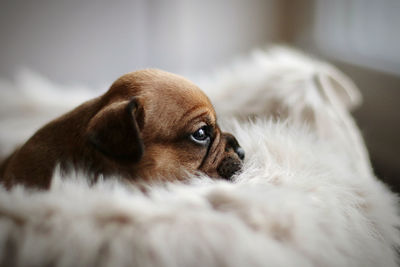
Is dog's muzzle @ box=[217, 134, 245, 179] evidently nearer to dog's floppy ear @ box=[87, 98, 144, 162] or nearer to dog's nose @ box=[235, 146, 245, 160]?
dog's nose @ box=[235, 146, 245, 160]

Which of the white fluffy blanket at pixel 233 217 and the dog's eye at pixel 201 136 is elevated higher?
the dog's eye at pixel 201 136

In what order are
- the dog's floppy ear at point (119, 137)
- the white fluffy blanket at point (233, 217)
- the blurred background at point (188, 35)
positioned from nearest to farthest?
the white fluffy blanket at point (233, 217) < the dog's floppy ear at point (119, 137) < the blurred background at point (188, 35)

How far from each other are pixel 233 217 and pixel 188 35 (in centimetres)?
241

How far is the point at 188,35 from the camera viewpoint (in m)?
2.93

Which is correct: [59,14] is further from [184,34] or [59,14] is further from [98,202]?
[98,202]

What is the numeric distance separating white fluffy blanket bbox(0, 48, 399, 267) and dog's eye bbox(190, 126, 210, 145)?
0.30ft

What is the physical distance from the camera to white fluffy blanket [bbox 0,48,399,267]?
628 millimetres

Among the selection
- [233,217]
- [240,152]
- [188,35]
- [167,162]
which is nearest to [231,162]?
[240,152]

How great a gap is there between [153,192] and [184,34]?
232 centimetres

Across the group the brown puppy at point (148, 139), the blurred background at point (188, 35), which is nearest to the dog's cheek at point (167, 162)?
the brown puppy at point (148, 139)

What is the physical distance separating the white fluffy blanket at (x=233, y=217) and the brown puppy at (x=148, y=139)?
7cm

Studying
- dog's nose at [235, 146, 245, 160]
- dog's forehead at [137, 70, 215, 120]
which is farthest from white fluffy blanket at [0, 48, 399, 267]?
dog's forehead at [137, 70, 215, 120]

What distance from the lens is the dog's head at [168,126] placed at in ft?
2.78

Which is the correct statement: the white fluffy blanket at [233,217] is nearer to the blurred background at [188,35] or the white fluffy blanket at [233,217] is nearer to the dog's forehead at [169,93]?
the dog's forehead at [169,93]
